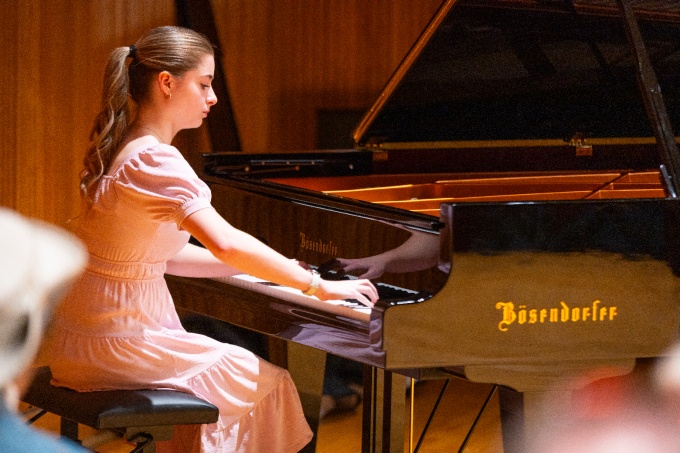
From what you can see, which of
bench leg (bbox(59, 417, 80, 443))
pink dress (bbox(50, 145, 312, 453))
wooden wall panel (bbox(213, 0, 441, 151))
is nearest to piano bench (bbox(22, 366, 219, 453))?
pink dress (bbox(50, 145, 312, 453))

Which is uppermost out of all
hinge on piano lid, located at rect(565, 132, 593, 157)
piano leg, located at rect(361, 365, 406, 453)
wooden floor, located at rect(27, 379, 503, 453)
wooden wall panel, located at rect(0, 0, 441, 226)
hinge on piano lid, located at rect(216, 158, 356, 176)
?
wooden wall panel, located at rect(0, 0, 441, 226)

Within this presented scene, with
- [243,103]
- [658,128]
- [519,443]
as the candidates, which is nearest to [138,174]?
[519,443]

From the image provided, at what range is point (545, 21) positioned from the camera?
145 inches

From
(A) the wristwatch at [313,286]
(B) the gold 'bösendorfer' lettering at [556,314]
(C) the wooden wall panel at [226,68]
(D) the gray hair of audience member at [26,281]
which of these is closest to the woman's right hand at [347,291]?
(A) the wristwatch at [313,286]

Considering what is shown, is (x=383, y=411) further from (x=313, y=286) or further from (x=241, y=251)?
(x=241, y=251)

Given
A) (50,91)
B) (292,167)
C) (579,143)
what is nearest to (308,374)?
(292,167)

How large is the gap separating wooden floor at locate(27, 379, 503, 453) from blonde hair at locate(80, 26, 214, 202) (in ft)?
5.61

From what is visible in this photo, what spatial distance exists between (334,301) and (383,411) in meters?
0.35

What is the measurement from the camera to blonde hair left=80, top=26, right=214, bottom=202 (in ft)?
8.61

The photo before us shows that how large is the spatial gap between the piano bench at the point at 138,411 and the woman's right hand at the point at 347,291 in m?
0.37

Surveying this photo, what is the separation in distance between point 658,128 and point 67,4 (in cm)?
315

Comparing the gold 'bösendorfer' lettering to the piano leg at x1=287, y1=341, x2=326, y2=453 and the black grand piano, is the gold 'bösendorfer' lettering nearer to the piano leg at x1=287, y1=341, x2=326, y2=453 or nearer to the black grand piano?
the black grand piano

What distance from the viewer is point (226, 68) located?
5738mm

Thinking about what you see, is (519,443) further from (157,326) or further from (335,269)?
(157,326)
